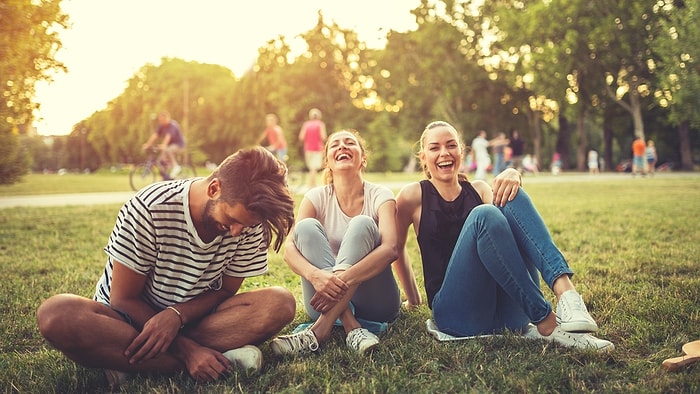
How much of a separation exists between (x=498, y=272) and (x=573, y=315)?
0.44 metres

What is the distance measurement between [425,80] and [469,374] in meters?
42.0

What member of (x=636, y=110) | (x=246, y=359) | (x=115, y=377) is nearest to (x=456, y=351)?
(x=246, y=359)

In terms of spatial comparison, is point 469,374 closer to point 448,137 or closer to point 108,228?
point 448,137

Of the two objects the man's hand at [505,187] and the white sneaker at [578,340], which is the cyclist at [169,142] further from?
the white sneaker at [578,340]

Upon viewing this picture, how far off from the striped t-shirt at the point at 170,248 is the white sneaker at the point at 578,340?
1668 mm

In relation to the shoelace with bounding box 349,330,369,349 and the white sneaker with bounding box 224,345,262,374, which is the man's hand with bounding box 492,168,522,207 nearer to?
the shoelace with bounding box 349,330,369,349

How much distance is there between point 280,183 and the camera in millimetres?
2562

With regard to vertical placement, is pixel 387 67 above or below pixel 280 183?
above

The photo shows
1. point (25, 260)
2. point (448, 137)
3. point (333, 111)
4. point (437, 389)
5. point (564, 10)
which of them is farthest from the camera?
point (333, 111)

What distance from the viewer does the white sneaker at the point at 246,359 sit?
9.04 feet

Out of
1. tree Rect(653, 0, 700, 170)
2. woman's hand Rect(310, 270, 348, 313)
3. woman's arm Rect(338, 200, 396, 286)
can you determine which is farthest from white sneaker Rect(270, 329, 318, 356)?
tree Rect(653, 0, 700, 170)

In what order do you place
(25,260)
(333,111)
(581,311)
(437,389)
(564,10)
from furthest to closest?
(333,111), (564,10), (25,260), (581,311), (437,389)

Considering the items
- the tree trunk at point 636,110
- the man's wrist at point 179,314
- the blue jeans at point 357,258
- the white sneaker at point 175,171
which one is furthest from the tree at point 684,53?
the man's wrist at point 179,314

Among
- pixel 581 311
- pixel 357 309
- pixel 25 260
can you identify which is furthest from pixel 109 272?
pixel 25 260
